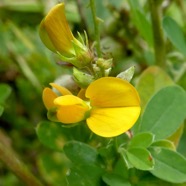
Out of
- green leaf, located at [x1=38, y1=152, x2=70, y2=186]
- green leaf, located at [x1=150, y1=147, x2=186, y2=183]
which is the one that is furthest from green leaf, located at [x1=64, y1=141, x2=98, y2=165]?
green leaf, located at [x1=38, y1=152, x2=70, y2=186]

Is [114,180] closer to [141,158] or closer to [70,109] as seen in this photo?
[141,158]

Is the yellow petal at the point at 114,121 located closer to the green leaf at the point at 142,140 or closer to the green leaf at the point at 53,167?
the green leaf at the point at 142,140

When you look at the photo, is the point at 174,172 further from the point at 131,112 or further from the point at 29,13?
the point at 29,13

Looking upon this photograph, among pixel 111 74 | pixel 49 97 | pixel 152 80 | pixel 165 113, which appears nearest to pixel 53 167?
pixel 111 74

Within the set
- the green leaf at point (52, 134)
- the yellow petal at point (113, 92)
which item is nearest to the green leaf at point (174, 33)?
the green leaf at point (52, 134)

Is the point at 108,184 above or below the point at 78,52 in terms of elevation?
below

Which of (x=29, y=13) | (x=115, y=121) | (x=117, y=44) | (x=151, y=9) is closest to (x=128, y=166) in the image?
(x=115, y=121)

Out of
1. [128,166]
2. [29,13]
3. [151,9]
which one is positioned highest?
[151,9]

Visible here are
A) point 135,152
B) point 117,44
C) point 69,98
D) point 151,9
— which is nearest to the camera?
point 69,98
